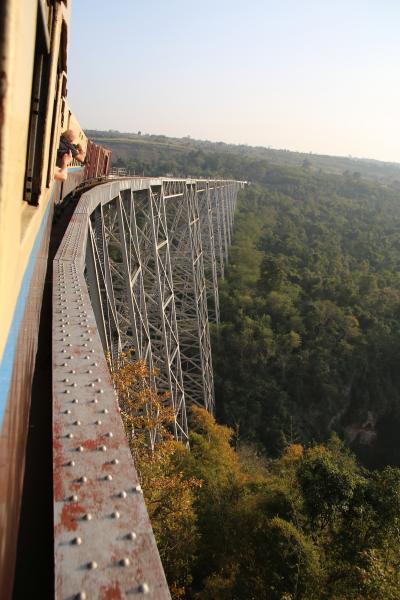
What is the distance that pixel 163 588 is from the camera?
1.16 metres

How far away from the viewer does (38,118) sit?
173cm

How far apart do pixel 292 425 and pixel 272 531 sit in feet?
54.8

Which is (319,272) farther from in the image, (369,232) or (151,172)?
(151,172)

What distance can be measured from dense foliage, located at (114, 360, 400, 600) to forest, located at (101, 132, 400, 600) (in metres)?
0.02

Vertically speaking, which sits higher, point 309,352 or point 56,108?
point 56,108

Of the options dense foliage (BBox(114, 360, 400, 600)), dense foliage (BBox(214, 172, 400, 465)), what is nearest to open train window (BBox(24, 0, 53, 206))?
dense foliage (BBox(114, 360, 400, 600))

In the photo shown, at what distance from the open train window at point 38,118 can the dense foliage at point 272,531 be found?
454 centimetres

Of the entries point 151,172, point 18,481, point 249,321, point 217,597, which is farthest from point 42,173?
point 151,172

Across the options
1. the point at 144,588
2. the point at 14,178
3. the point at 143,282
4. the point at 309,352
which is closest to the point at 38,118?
the point at 14,178

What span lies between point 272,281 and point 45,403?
2856 centimetres

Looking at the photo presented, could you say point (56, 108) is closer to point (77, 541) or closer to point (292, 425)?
point (77, 541)

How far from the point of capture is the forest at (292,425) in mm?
6215

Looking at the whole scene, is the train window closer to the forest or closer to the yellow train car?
the yellow train car

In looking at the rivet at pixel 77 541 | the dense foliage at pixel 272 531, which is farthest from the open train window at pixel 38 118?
the dense foliage at pixel 272 531
